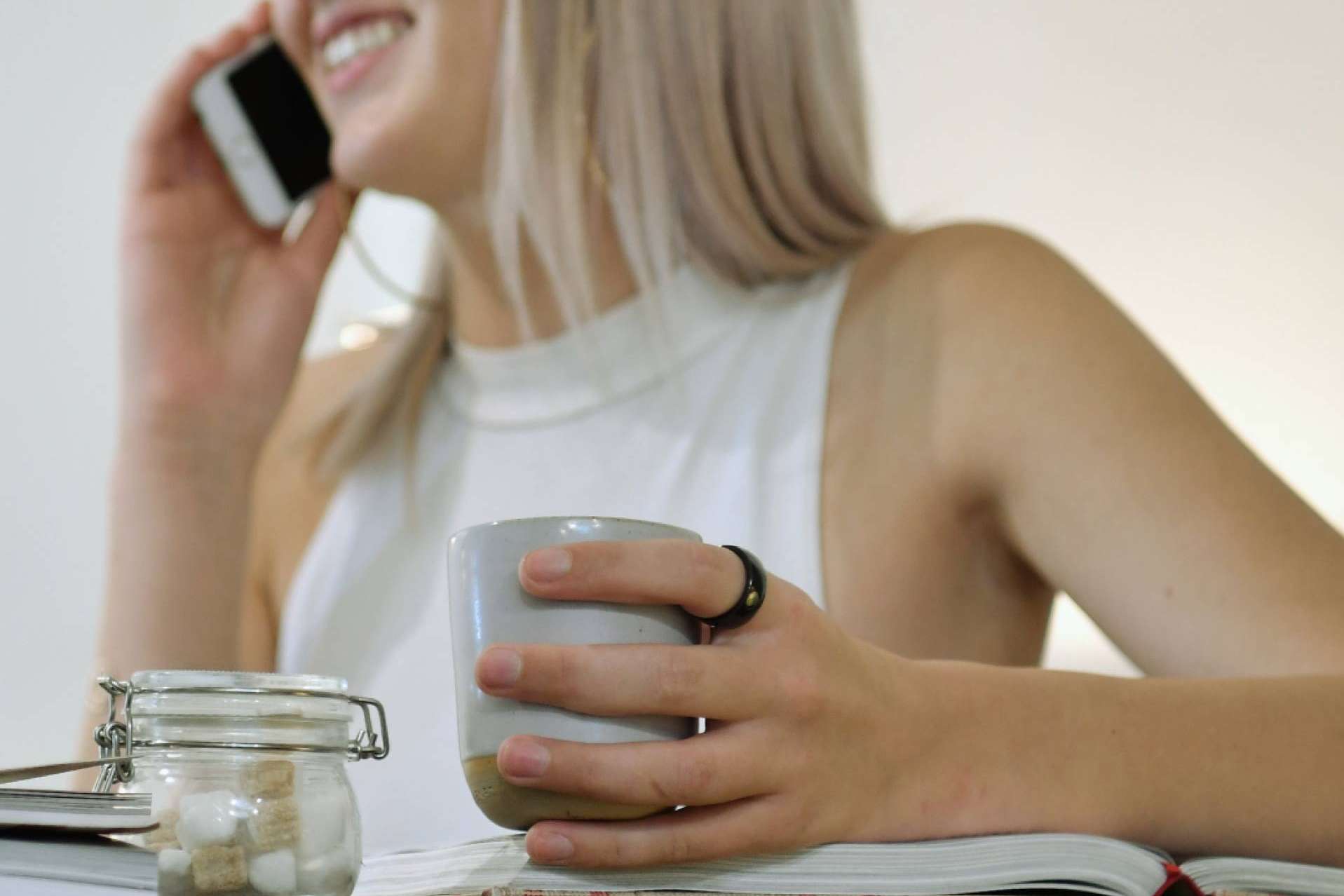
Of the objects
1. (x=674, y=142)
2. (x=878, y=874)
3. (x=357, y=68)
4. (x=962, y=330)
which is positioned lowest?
(x=878, y=874)

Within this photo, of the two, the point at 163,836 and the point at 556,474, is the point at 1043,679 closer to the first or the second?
the point at 163,836

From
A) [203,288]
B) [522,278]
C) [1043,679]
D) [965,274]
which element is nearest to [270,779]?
[1043,679]

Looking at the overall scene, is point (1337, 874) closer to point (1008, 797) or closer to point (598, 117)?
point (1008, 797)

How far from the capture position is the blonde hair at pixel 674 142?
1.08 m

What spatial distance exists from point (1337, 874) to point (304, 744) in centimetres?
39

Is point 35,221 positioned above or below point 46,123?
below

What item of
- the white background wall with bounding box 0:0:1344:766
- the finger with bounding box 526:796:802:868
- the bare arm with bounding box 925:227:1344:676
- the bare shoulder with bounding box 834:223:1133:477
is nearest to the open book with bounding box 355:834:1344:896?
the finger with bounding box 526:796:802:868

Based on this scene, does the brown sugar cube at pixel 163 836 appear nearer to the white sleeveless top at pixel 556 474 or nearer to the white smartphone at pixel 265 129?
the white sleeveless top at pixel 556 474

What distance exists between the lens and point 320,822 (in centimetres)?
40

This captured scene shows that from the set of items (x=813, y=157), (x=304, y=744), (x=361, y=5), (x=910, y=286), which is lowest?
(x=304, y=744)

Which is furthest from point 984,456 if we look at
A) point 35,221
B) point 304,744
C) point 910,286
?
point 35,221

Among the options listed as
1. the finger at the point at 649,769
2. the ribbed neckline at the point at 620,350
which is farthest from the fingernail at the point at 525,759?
the ribbed neckline at the point at 620,350

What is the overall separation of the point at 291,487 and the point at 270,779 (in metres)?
0.93

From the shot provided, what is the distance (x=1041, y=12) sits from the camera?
1.80 meters
